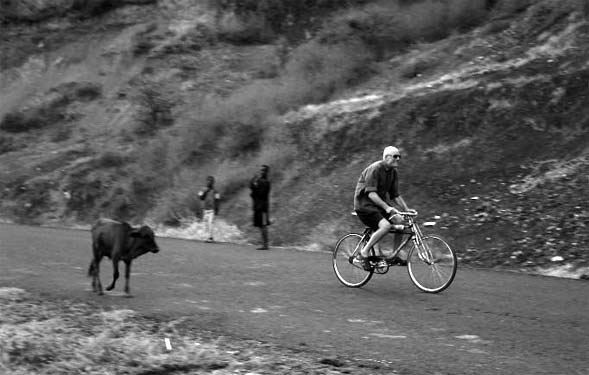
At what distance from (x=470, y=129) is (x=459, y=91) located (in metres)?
2.04

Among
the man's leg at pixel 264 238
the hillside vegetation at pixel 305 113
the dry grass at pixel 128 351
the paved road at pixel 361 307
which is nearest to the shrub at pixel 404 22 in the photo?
the hillside vegetation at pixel 305 113

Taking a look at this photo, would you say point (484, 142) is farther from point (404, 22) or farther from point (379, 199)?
point (404, 22)

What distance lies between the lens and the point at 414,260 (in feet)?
38.6

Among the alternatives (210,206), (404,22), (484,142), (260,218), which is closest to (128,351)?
(260,218)

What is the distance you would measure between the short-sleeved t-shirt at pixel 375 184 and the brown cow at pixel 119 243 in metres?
2.84

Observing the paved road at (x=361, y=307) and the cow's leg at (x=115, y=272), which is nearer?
the paved road at (x=361, y=307)

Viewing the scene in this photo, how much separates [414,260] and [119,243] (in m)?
3.87

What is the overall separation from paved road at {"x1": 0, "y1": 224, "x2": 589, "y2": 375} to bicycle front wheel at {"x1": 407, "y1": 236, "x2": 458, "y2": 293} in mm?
214

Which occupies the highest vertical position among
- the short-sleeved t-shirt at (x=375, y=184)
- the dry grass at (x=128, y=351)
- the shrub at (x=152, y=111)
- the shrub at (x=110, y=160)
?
the shrub at (x=152, y=111)

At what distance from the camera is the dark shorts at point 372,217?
1186 cm

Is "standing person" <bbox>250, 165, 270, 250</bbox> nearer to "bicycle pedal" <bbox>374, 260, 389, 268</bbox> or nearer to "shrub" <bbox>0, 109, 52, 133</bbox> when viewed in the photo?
"bicycle pedal" <bbox>374, 260, 389, 268</bbox>

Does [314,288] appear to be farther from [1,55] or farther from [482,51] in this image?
[1,55]

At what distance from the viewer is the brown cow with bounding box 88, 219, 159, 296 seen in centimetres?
1120

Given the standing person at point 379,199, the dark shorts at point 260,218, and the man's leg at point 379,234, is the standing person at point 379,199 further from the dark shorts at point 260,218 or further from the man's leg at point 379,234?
the dark shorts at point 260,218
